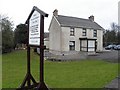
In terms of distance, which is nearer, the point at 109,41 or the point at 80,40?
the point at 80,40

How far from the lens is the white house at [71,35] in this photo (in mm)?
41594

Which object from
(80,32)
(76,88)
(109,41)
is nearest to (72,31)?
(80,32)

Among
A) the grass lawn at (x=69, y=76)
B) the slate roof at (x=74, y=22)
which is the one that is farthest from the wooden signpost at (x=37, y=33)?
the slate roof at (x=74, y=22)

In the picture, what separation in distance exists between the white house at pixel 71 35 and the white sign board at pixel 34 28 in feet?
103

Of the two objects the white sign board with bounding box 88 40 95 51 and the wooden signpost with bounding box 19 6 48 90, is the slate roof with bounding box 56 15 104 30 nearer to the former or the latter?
the white sign board with bounding box 88 40 95 51

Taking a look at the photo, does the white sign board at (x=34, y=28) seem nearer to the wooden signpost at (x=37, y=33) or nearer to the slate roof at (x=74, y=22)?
the wooden signpost at (x=37, y=33)

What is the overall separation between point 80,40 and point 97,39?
6.63 meters

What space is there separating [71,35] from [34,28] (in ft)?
113

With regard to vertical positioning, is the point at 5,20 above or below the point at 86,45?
above

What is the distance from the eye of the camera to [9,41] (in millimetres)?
41500

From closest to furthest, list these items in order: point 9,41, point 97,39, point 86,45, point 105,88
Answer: point 105,88 < point 9,41 < point 86,45 < point 97,39

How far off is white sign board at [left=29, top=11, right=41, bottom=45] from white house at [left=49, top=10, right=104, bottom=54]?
103 ft

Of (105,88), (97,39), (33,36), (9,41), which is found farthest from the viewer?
(97,39)

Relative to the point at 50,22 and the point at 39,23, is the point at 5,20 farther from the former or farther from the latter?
the point at 39,23
